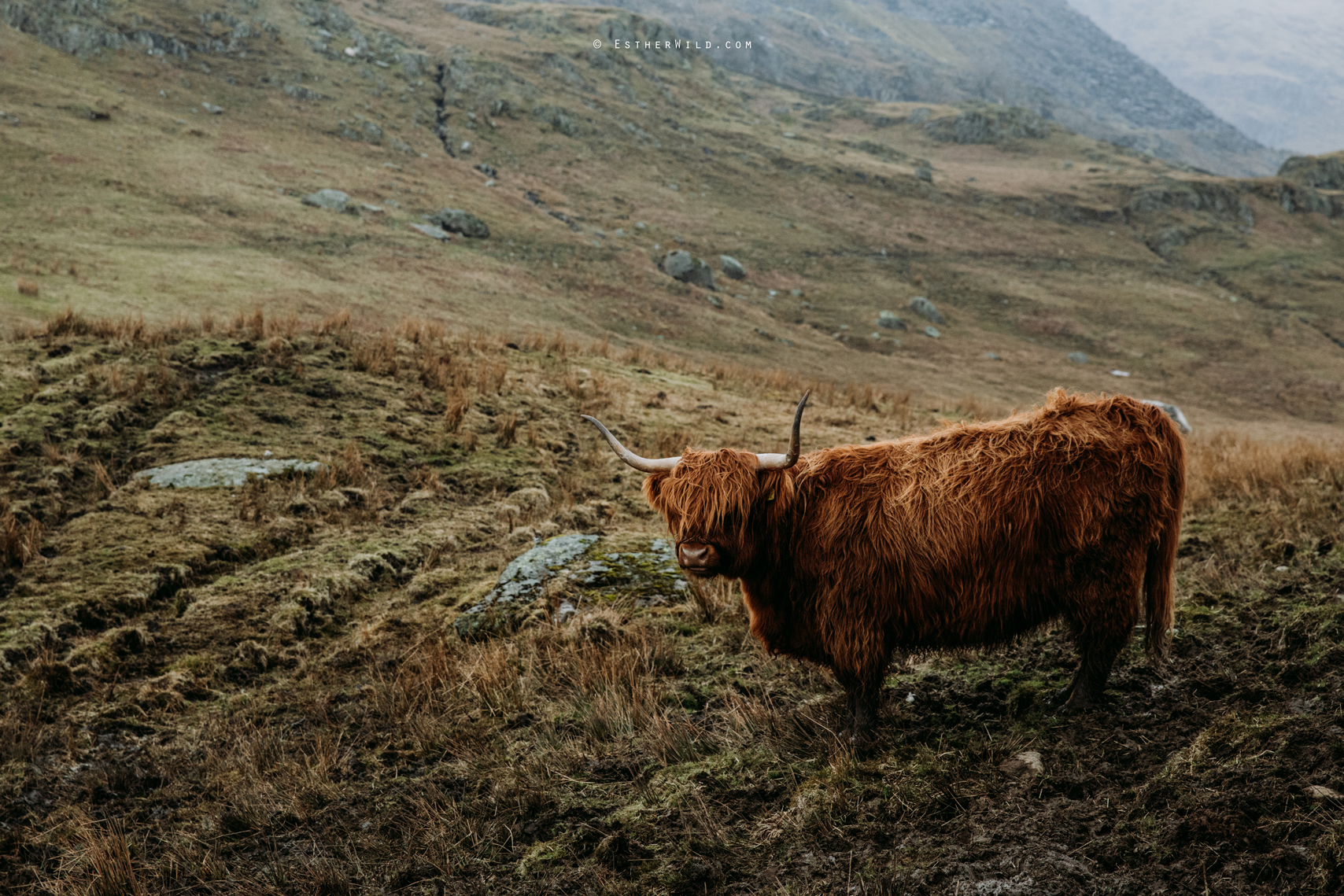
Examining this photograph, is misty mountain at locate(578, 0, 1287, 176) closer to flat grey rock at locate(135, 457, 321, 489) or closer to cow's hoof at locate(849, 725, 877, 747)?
flat grey rock at locate(135, 457, 321, 489)

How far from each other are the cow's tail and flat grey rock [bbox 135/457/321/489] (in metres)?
7.05

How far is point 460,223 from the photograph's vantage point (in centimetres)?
3033

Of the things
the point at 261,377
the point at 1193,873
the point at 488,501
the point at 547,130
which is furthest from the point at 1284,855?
the point at 547,130

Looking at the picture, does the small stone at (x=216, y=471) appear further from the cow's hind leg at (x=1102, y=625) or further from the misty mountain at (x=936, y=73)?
the misty mountain at (x=936, y=73)

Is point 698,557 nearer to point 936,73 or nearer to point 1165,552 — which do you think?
point 1165,552

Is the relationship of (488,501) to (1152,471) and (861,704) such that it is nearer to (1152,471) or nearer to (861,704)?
(861,704)

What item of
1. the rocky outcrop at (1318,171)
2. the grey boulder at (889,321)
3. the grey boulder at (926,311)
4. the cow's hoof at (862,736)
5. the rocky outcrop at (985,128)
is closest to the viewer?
the cow's hoof at (862,736)

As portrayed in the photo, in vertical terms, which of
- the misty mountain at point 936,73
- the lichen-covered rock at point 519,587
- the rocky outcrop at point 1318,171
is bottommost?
the lichen-covered rock at point 519,587

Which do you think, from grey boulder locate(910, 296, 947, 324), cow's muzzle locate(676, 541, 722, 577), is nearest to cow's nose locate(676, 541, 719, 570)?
A: cow's muzzle locate(676, 541, 722, 577)

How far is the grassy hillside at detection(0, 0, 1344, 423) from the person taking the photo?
21.8m

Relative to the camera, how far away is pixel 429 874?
134 inches

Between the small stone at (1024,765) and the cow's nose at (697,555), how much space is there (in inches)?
59.1

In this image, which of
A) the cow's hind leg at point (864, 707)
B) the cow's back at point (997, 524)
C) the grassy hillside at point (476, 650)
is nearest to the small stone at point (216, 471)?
the grassy hillside at point (476, 650)

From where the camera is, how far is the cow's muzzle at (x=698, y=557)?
3.79m
